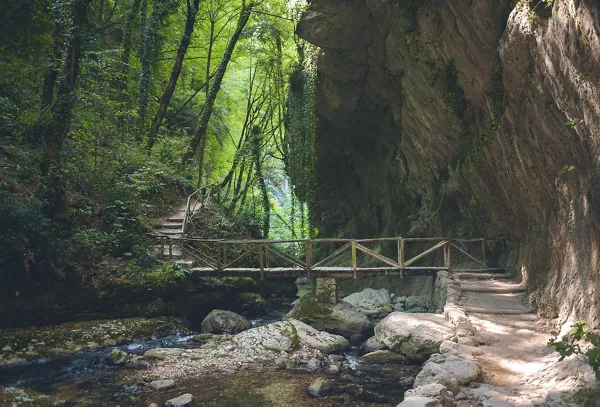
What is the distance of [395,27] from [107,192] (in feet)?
27.7

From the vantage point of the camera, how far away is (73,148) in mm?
10773

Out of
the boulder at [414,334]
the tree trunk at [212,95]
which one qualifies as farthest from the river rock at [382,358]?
the tree trunk at [212,95]

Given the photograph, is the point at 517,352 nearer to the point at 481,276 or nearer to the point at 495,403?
the point at 495,403

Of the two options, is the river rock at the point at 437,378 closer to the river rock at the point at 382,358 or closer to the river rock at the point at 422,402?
the river rock at the point at 422,402

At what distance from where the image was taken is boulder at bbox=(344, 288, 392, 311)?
42.0ft

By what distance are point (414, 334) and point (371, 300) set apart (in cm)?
671

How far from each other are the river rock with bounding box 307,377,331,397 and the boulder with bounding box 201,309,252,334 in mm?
→ 3771

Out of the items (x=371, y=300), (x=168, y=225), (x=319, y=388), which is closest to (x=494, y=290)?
(x=319, y=388)

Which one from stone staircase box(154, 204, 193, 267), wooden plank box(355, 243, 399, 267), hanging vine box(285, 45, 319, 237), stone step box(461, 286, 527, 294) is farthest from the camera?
hanging vine box(285, 45, 319, 237)

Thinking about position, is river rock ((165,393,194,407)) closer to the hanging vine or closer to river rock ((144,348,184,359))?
river rock ((144,348,184,359))

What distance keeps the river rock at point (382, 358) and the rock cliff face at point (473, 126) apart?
7.71ft

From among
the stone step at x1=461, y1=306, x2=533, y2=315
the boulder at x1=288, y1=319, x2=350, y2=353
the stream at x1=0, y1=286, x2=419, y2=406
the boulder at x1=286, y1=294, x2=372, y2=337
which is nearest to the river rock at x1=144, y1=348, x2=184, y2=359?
the stream at x1=0, y1=286, x2=419, y2=406

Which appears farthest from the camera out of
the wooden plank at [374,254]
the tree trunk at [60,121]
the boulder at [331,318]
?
the wooden plank at [374,254]

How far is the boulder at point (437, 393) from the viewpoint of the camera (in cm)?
421
